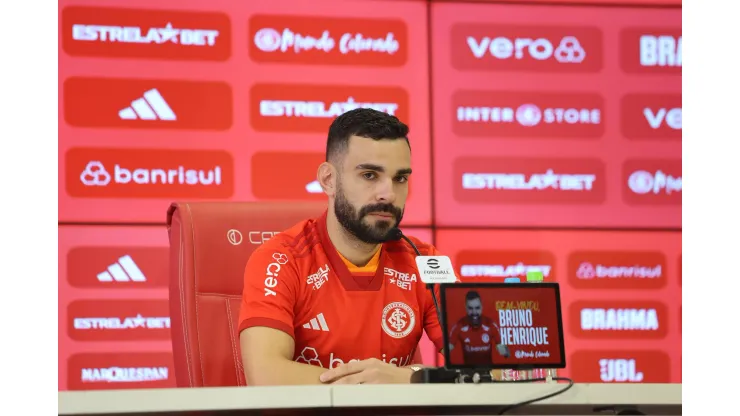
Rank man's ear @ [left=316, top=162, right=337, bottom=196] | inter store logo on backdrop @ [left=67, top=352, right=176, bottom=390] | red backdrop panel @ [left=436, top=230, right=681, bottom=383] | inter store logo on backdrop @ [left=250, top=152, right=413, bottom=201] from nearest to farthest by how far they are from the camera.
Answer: man's ear @ [left=316, top=162, right=337, bottom=196] → inter store logo on backdrop @ [left=67, top=352, right=176, bottom=390] → inter store logo on backdrop @ [left=250, top=152, right=413, bottom=201] → red backdrop panel @ [left=436, top=230, right=681, bottom=383]

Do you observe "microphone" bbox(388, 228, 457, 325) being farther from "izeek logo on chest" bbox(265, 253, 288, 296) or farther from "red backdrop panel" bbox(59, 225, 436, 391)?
"red backdrop panel" bbox(59, 225, 436, 391)

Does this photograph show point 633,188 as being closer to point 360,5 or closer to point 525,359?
point 360,5

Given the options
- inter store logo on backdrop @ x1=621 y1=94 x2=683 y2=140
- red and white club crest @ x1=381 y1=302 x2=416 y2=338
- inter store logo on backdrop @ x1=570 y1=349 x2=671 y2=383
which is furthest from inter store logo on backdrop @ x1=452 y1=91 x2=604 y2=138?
red and white club crest @ x1=381 y1=302 x2=416 y2=338

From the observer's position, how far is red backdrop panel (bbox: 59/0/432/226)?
2.81 metres

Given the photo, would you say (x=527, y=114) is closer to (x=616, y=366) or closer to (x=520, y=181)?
(x=520, y=181)

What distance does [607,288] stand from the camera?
3.05m

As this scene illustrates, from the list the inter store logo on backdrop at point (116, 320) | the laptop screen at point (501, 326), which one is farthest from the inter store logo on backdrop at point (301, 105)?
the laptop screen at point (501, 326)

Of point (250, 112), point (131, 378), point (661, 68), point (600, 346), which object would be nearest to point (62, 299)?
point (131, 378)

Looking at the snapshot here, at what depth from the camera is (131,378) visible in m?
2.77

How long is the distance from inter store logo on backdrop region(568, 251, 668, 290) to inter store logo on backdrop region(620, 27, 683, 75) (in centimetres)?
70

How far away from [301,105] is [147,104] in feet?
→ 1.73

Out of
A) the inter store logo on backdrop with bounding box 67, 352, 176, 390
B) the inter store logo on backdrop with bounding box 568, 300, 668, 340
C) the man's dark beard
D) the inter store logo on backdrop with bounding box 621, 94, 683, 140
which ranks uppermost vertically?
the inter store logo on backdrop with bounding box 621, 94, 683, 140

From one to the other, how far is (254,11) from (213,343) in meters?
1.50

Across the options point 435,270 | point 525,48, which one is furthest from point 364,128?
point 525,48
